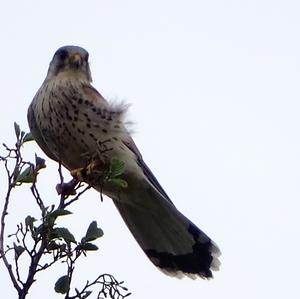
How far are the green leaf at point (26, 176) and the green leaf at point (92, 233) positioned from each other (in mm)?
283

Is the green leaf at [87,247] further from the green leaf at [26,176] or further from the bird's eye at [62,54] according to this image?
the bird's eye at [62,54]

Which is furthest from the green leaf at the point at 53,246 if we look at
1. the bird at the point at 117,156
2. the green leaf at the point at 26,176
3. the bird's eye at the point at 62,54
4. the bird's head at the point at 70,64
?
the bird's eye at the point at 62,54

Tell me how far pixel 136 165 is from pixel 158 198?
0.24m

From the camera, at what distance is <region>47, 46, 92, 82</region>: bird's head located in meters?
4.61

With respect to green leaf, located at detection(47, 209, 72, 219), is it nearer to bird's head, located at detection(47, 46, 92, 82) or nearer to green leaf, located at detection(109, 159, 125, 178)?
green leaf, located at detection(109, 159, 125, 178)

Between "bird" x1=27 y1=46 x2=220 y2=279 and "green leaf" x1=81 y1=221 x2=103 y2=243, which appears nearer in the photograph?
"green leaf" x1=81 y1=221 x2=103 y2=243

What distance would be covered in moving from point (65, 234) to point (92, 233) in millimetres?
109

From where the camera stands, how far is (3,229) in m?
2.32

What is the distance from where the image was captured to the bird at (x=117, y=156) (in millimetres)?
4141

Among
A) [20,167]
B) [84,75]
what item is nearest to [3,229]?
[20,167]

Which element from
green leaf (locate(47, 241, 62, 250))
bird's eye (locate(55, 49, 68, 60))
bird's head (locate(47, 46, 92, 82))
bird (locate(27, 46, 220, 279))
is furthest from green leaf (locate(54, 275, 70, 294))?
bird's eye (locate(55, 49, 68, 60))

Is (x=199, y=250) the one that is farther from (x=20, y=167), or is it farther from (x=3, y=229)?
(x=3, y=229)

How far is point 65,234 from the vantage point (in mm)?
2686

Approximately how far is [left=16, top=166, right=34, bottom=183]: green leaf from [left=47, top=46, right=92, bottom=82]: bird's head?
1.76m
